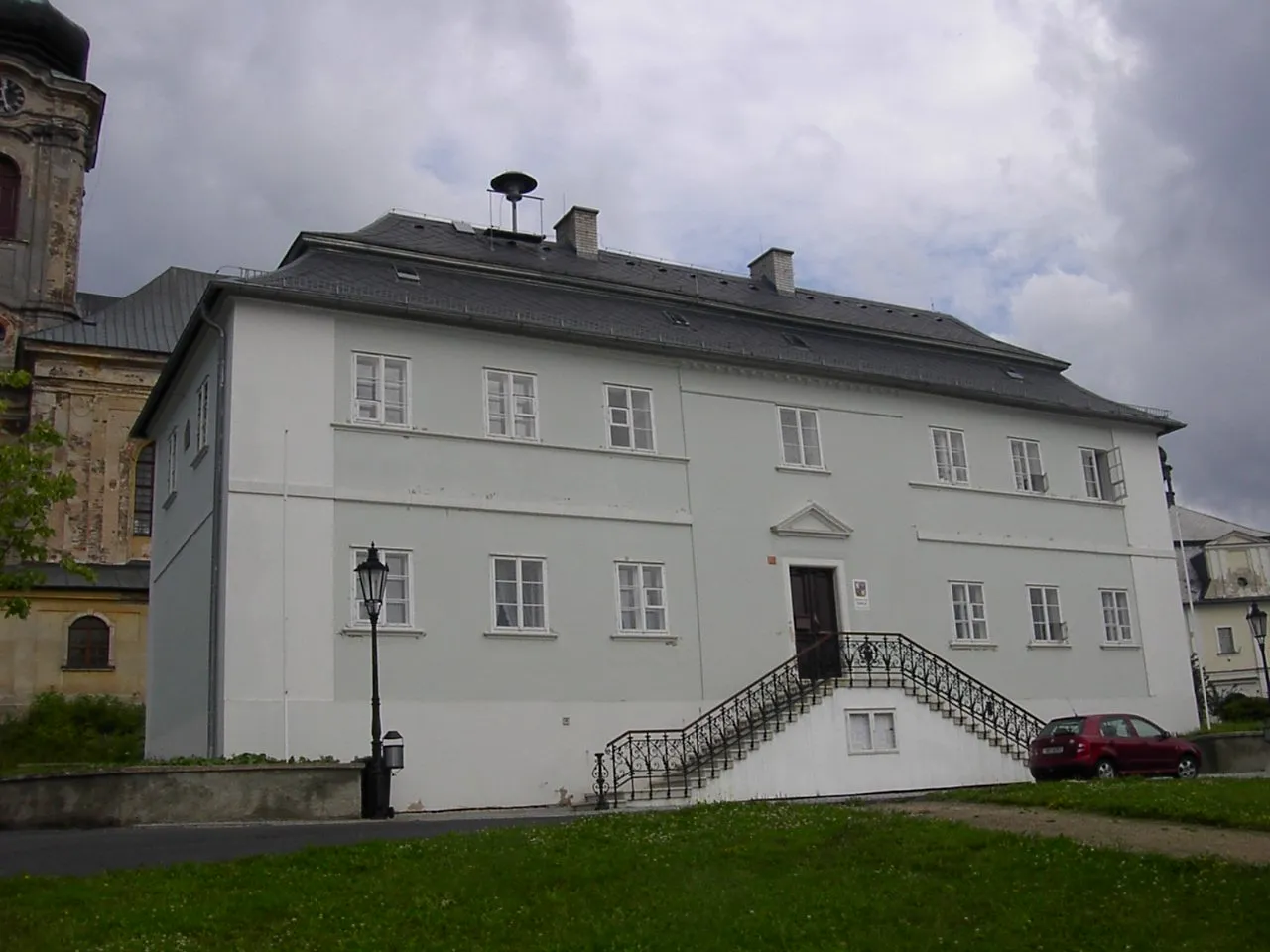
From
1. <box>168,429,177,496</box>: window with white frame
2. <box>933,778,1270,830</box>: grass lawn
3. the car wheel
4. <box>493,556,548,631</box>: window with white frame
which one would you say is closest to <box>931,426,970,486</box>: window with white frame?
the car wheel

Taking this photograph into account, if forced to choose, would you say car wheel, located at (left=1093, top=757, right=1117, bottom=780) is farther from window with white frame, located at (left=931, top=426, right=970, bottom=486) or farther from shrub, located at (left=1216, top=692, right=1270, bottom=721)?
shrub, located at (left=1216, top=692, right=1270, bottom=721)

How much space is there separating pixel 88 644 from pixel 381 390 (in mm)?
22972

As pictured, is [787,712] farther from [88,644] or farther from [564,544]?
[88,644]

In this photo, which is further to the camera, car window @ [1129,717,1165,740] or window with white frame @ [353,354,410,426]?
car window @ [1129,717,1165,740]

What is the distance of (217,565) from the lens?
22.7m

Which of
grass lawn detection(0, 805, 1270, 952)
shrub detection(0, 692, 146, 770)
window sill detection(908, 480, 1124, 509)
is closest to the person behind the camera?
grass lawn detection(0, 805, 1270, 952)

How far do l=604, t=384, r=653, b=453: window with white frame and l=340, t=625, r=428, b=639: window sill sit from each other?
563 cm

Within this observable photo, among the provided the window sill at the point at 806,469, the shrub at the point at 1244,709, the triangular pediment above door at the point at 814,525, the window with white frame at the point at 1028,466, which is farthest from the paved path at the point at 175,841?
the shrub at the point at 1244,709

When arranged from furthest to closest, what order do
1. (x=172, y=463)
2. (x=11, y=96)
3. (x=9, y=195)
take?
(x=11, y=96)
(x=9, y=195)
(x=172, y=463)

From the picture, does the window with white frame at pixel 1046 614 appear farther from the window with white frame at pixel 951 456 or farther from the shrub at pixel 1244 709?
the shrub at pixel 1244 709

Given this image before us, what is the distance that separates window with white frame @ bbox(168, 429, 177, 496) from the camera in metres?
27.6

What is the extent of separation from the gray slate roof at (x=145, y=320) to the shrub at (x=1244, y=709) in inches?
1444

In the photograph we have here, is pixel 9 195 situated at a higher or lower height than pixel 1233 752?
higher

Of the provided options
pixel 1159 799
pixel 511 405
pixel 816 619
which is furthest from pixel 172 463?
pixel 1159 799
